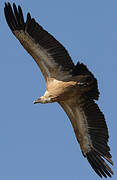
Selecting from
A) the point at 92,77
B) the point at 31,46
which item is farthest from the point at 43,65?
the point at 92,77

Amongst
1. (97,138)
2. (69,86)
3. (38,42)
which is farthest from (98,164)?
(38,42)

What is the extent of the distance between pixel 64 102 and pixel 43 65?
1284 mm

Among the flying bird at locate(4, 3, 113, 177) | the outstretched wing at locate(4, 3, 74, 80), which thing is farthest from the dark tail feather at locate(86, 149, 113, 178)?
→ the outstretched wing at locate(4, 3, 74, 80)

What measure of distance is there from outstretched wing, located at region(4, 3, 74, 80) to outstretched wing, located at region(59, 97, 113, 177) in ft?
3.87

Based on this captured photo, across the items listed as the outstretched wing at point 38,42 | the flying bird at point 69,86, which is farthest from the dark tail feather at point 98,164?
the outstretched wing at point 38,42

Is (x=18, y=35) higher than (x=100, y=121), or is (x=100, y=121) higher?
(x=18, y=35)

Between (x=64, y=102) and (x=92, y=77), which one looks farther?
(x=64, y=102)

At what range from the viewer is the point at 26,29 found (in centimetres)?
1598

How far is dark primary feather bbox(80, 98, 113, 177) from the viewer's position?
16344mm

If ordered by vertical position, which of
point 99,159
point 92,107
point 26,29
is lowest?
point 99,159

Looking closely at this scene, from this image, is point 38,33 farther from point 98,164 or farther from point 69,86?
point 98,164

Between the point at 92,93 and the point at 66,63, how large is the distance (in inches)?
44.2

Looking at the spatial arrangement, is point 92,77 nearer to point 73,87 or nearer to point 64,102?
point 73,87

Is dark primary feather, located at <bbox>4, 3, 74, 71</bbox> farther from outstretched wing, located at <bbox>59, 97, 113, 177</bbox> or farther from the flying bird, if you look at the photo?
outstretched wing, located at <bbox>59, 97, 113, 177</bbox>
